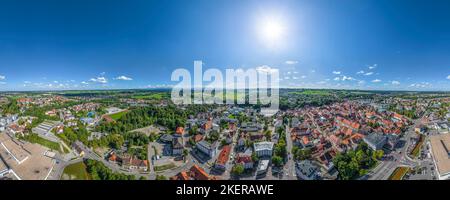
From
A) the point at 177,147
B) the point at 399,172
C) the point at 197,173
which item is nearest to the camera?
the point at 197,173

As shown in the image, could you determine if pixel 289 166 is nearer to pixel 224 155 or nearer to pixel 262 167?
pixel 262 167

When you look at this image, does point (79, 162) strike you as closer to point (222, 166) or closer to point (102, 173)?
point (102, 173)

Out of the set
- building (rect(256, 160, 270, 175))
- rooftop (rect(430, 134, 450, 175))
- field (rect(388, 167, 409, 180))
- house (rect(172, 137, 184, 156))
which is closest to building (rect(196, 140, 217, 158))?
house (rect(172, 137, 184, 156))

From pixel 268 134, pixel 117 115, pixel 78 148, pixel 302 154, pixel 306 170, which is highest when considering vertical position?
pixel 117 115

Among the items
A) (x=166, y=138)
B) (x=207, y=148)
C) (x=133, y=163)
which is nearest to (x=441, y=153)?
(x=207, y=148)

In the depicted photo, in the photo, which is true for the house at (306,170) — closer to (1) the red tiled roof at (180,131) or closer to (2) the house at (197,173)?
(2) the house at (197,173)

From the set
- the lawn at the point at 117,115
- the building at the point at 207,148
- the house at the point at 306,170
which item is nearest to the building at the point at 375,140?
the house at the point at 306,170

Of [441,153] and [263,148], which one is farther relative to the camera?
[263,148]
